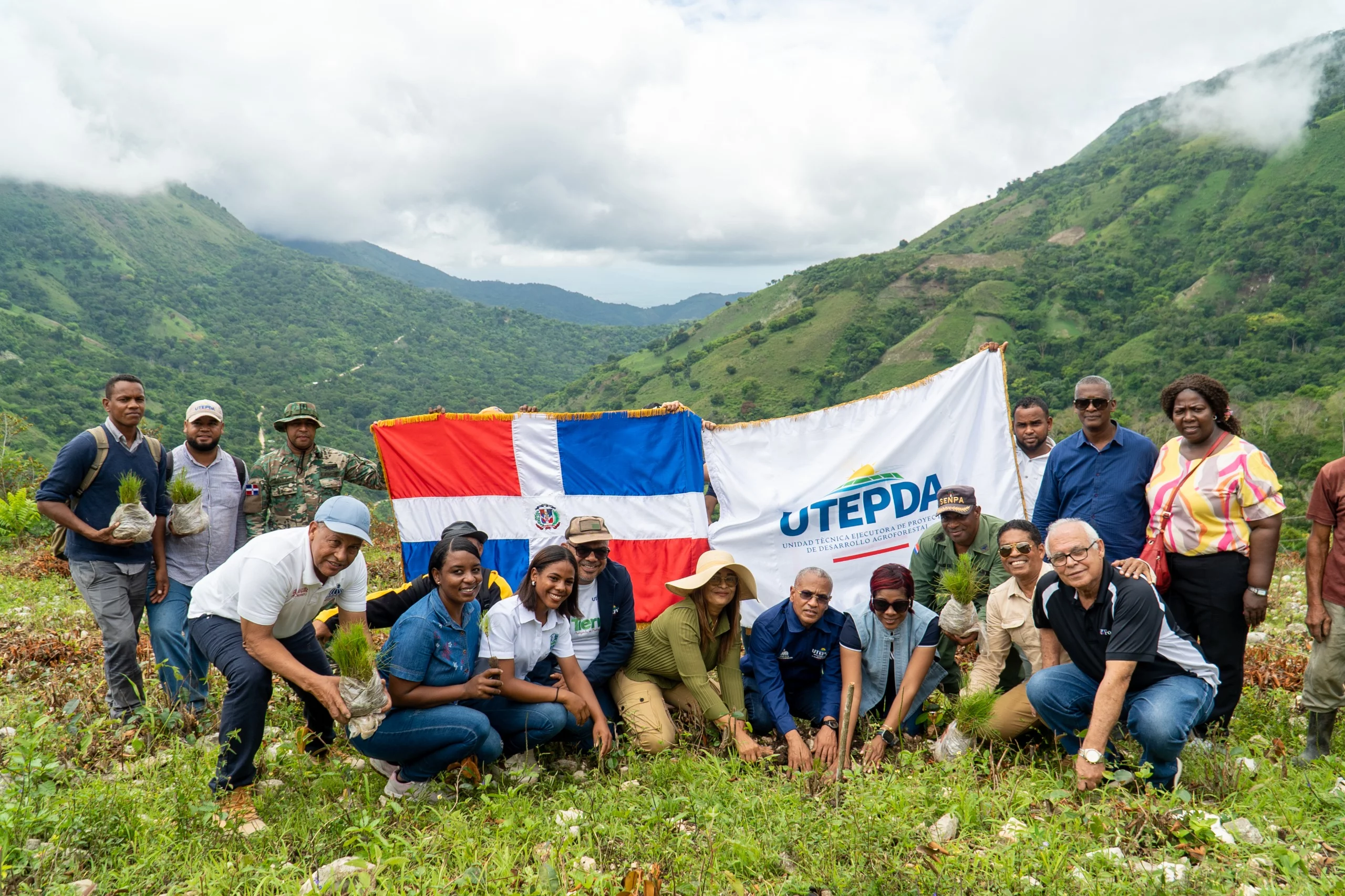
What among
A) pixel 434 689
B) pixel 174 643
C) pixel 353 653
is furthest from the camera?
pixel 174 643

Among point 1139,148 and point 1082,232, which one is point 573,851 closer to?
point 1082,232

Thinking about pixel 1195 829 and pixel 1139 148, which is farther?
pixel 1139 148

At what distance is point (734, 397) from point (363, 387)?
54227 mm

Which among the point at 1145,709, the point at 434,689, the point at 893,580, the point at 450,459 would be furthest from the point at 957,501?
the point at 450,459

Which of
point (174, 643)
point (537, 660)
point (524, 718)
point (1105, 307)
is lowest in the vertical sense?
point (524, 718)

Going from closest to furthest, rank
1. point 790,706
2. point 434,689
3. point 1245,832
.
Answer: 1. point 1245,832
2. point 434,689
3. point 790,706

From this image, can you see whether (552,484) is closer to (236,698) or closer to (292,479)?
(292,479)

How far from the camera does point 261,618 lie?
4.06m

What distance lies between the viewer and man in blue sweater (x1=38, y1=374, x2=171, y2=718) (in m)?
5.02

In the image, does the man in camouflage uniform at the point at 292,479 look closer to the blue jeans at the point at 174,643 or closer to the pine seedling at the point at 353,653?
the blue jeans at the point at 174,643

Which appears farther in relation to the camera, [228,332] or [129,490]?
[228,332]

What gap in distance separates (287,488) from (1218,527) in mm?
5913

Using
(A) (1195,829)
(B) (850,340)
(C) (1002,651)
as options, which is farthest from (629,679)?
(B) (850,340)

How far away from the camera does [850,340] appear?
8894 centimetres
